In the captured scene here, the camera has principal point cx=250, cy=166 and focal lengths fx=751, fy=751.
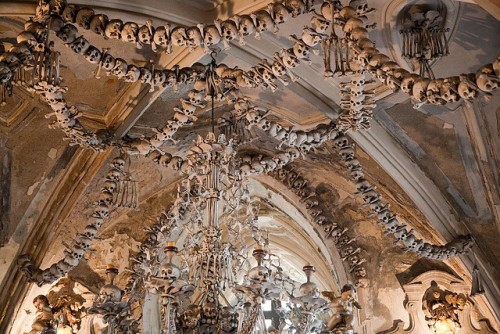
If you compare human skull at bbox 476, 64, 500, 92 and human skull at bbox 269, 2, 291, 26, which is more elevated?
human skull at bbox 269, 2, 291, 26

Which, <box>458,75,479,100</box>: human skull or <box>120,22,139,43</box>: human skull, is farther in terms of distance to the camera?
<box>120,22,139,43</box>: human skull

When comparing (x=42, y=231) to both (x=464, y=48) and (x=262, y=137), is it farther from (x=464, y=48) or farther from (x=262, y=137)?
(x=464, y=48)

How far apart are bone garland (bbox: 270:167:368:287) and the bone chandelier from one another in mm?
1196

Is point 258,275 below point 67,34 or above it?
below

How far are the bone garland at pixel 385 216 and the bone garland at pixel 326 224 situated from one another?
3.67ft

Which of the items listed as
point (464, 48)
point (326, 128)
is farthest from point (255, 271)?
point (464, 48)

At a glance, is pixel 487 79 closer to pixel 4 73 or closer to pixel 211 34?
pixel 211 34

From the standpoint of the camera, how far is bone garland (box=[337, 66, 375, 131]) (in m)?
4.32

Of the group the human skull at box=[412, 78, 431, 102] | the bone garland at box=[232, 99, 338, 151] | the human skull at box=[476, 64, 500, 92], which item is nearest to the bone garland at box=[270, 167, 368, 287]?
the bone garland at box=[232, 99, 338, 151]

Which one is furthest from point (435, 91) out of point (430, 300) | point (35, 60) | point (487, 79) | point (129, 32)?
point (430, 300)

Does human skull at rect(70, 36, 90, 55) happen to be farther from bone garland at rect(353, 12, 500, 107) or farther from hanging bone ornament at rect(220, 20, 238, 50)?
bone garland at rect(353, 12, 500, 107)

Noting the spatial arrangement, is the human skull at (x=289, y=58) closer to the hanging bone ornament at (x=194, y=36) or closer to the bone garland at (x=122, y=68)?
the hanging bone ornament at (x=194, y=36)

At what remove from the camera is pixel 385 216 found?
5145mm

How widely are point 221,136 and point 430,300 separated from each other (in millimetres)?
2578
